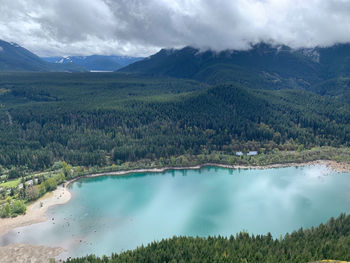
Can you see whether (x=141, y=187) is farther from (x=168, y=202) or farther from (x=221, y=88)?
(x=221, y=88)

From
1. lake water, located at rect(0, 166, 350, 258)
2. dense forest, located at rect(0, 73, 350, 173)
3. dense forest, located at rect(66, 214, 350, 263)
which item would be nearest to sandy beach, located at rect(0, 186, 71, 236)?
lake water, located at rect(0, 166, 350, 258)

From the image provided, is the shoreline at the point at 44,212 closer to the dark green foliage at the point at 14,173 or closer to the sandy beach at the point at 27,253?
the sandy beach at the point at 27,253

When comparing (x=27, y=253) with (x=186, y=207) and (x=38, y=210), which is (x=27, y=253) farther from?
(x=186, y=207)

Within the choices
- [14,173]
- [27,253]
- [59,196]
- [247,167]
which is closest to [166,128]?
[247,167]

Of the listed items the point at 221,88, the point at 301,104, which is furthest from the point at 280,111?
the point at 221,88

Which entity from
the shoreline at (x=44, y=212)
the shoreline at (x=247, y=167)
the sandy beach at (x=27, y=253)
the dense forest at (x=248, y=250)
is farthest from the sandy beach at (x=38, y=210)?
the dense forest at (x=248, y=250)

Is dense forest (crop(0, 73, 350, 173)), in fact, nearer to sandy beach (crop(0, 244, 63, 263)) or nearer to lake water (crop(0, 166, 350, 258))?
lake water (crop(0, 166, 350, 258))
